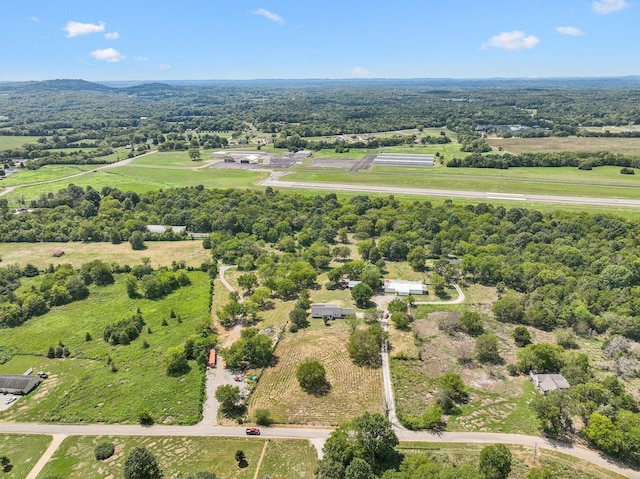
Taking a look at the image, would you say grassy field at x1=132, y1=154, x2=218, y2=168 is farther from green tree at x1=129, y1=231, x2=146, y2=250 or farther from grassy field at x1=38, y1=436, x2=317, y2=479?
grassy field at x1=38, y1=436, x2=317, y2=479

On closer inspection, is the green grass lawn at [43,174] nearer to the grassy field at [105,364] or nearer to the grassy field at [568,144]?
the grassy field at [105,364]

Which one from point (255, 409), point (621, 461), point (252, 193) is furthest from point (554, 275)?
point (252, 193)

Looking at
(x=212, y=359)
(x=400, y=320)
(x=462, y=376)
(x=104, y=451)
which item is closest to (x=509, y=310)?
(x=462, y=376)

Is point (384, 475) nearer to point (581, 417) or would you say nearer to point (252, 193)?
point (581, 417)

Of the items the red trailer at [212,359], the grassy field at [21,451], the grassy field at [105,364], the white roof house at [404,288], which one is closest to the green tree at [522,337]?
the white roof house at [404,288]

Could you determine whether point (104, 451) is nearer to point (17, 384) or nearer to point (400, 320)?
point (17, 384)

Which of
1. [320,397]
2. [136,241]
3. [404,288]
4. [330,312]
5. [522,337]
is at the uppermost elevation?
[136,241]

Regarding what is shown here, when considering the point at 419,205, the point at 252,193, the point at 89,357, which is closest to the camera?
the point at 89,357
